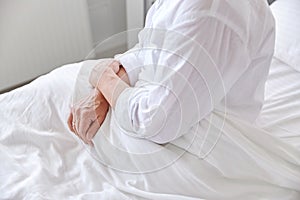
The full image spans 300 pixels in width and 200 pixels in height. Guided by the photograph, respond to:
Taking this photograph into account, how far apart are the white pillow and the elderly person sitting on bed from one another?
1.62ft

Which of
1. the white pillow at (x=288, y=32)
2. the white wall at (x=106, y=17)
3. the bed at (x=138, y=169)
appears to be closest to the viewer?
the bed at (x=138, y=169)

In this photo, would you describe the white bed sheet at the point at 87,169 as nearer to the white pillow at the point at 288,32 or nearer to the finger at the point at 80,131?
the finger at the point at 80,131

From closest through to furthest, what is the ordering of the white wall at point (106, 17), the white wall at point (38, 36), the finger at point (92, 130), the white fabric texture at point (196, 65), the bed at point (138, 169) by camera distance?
the white fabric texture at point (196, 65)
the bed at point (138, 169)
the finger at point (92, 130)
the white wall at point (38, 36)
the white wall at point (106, 17)

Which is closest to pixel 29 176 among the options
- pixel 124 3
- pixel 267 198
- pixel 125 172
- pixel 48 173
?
pixel 48 173

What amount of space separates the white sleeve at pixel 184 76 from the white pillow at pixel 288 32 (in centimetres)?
65

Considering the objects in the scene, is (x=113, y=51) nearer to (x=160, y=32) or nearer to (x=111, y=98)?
(x=111, y=98)

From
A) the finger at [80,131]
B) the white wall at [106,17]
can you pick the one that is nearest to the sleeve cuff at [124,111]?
the finger at [80,131]

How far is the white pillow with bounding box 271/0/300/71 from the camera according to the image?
1.37 metres

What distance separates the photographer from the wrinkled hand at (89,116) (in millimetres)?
1001

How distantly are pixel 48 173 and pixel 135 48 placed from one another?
16.4 inches

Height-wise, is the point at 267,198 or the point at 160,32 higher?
the point at 160,32

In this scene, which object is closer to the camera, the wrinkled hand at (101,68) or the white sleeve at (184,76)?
the white sleeve at (184,76)

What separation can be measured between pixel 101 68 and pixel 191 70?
393 millimetres

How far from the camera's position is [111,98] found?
975mm
